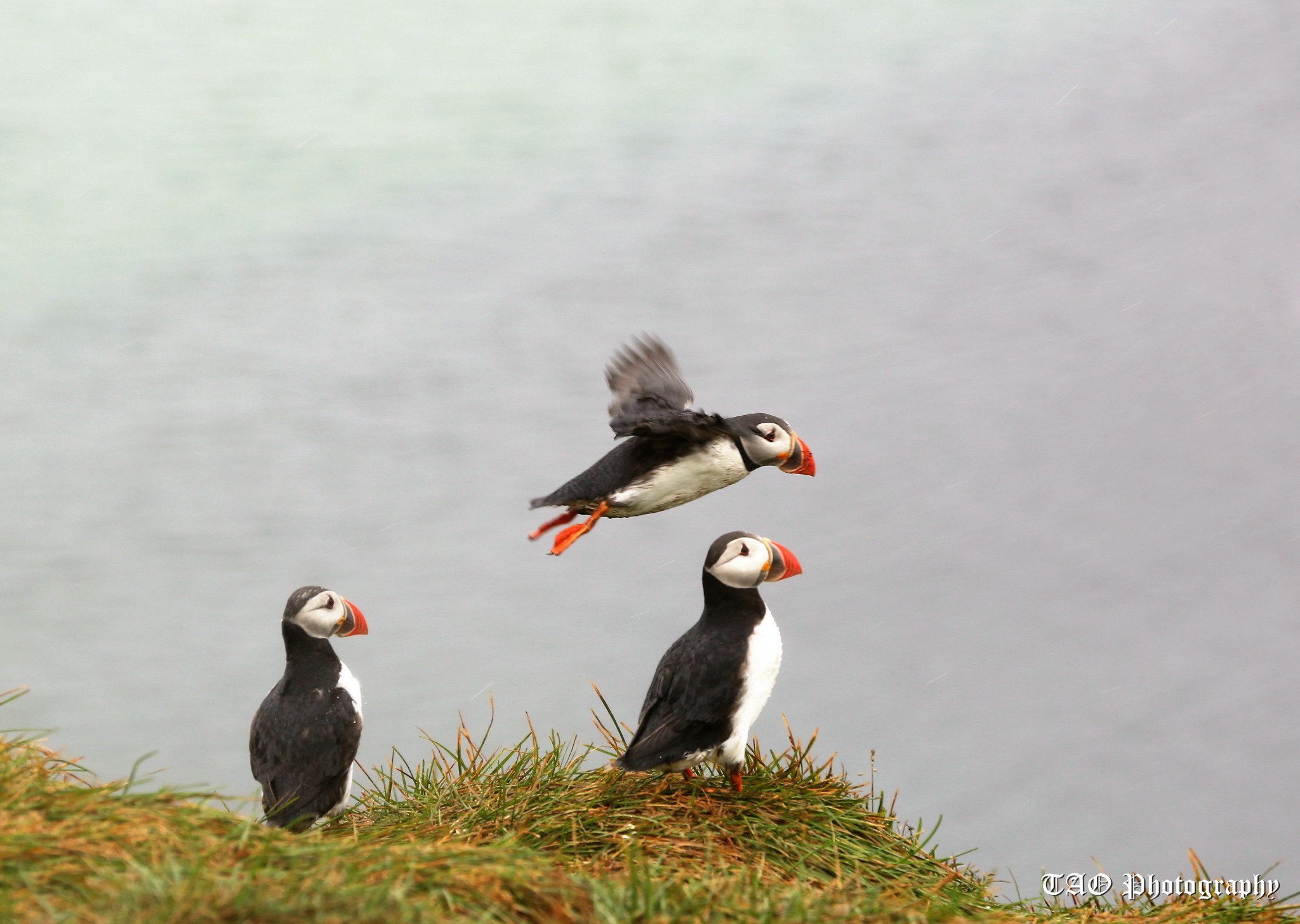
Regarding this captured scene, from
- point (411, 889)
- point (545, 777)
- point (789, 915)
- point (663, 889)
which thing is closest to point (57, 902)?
point (411, 889)

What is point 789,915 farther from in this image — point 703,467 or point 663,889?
point 703,467

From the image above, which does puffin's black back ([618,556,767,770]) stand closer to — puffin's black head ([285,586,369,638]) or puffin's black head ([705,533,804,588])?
puffin's black head ([705,533,804,588])

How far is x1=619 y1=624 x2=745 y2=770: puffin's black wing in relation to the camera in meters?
4.71

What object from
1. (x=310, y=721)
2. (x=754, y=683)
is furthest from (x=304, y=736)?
(x=754, y=683)

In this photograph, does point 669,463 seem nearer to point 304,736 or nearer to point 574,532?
point 574,532

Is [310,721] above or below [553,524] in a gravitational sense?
below

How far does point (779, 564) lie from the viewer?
4.78 metres

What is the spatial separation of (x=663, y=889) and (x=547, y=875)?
0.38 meters

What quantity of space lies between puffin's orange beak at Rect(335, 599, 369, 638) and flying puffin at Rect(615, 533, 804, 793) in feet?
3.96

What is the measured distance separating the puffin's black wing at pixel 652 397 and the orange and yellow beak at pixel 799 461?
0.40 m

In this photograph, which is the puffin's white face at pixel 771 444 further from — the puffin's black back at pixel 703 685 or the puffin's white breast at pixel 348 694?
the puffin's white breast at pixel 348 694

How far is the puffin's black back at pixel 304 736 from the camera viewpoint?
487cm

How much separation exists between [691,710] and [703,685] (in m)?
0.10

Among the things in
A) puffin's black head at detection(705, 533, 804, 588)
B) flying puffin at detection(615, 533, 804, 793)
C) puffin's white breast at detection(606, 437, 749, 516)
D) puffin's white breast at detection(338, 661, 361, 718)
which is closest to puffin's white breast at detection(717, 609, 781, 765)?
flying puffin at detection(615, 533, 804, 793)
